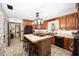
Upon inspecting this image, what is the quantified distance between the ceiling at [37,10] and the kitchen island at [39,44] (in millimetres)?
339

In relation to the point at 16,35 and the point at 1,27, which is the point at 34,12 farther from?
the point at 1,27

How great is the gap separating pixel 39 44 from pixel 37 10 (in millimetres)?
588

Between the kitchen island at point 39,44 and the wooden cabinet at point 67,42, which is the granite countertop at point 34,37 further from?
the wooden cabinet at point 67,42

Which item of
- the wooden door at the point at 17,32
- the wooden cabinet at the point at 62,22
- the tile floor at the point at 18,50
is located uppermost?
the wooden cabinet at the point at 62,22

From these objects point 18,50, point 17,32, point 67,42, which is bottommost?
point 18,50

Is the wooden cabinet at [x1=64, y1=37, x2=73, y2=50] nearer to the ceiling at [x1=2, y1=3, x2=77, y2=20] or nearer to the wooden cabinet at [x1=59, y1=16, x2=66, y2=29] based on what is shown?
the wooden cabinet at [x1=59, y1=16, x2=66, y2=29]

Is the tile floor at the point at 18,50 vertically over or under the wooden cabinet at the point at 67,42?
under

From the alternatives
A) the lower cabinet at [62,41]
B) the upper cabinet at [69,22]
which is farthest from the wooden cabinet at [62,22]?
the lower cabinet at [62,41]

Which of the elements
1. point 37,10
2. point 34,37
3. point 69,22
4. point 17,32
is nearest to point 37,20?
point 37,10

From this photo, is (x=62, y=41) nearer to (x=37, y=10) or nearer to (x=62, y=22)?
(x=62, y=22)

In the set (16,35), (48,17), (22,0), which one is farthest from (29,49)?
(22,0)

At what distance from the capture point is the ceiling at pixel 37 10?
1.60m

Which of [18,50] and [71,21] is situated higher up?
[71,21]

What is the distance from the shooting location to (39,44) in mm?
1644
